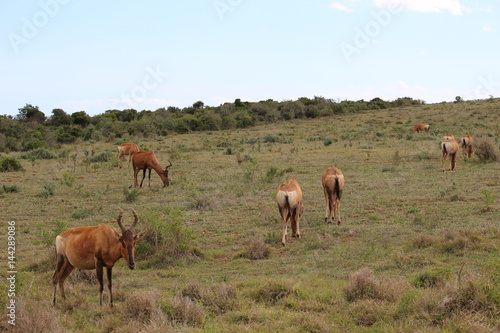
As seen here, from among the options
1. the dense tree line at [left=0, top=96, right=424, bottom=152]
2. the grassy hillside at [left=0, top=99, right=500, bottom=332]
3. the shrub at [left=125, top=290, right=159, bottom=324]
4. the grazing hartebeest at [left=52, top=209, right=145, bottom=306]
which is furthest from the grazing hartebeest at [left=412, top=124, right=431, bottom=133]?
the shrub at [left=125, top=290, right=159, bottom=324]

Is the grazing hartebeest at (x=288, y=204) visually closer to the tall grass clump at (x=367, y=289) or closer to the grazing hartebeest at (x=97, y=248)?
the tall grass clump at (x=367, y=289)

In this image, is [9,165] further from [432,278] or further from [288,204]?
[432,278]

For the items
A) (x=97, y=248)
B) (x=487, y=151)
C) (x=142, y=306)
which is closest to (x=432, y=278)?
(x=142, y=306)

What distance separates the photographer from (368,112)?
58.6 metres

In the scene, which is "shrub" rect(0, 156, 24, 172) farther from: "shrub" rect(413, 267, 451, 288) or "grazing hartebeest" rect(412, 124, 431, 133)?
"grazing hartebeest" rect(412, 124, 431, 133)

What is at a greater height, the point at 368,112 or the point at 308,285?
the point at 368,112

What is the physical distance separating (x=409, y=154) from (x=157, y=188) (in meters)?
14.3

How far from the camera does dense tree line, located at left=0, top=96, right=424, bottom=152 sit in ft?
146

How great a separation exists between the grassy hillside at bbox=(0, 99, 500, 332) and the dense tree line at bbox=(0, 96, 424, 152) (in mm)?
22516

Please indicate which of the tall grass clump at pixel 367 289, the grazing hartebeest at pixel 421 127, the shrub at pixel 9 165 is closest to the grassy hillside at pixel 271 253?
the tall grass clump at pixel 367 289

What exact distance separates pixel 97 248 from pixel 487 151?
19.2 metres

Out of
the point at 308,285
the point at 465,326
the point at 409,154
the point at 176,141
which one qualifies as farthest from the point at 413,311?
the point at 176,141

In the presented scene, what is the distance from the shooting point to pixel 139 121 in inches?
1989

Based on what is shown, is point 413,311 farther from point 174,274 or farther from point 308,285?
point 174,274
